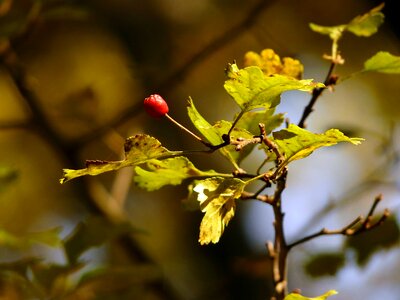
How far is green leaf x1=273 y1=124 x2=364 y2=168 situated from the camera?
0.71m

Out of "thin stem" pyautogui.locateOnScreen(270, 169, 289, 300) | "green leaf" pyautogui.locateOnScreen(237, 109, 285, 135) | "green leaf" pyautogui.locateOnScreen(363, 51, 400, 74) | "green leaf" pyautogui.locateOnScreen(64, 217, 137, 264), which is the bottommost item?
"thin stem" pyautogui.locateOnScreen(270, 169, 289, 300)

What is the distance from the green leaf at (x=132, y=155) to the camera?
709 millimetres

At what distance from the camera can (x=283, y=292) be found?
828 millimetres

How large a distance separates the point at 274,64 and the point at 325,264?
65cm

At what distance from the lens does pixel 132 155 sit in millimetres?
716

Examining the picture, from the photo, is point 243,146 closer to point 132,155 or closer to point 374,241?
point 132,155

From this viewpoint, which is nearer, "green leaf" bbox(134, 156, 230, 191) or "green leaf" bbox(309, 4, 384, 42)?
"green leaf" bbox(134, 156, 230, 191)

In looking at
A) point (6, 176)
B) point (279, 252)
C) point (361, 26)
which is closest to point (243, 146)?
point (279, 252)

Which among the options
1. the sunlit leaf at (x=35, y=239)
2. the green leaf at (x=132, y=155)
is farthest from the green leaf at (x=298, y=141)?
the sunlit leaf at (x=35, y=239)

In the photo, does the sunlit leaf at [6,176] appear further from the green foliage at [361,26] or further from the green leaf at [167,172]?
the green foliage at [361,26]

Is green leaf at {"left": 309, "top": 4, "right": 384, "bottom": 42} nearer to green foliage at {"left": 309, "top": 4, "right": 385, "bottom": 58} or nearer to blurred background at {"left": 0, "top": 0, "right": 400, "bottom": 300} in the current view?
green foliage at {"left": 309, "top": 4, "right": 385, "bottom": 58}

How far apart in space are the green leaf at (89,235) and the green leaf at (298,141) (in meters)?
0.60

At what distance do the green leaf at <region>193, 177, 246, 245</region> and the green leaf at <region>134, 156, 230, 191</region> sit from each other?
4 cm

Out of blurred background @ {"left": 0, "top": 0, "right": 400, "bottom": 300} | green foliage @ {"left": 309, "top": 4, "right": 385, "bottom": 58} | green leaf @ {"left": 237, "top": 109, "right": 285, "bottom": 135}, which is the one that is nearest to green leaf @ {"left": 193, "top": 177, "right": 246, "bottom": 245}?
green leaf @ {"left": 237, "top": 109, "right": 285, "bottom": 135}
